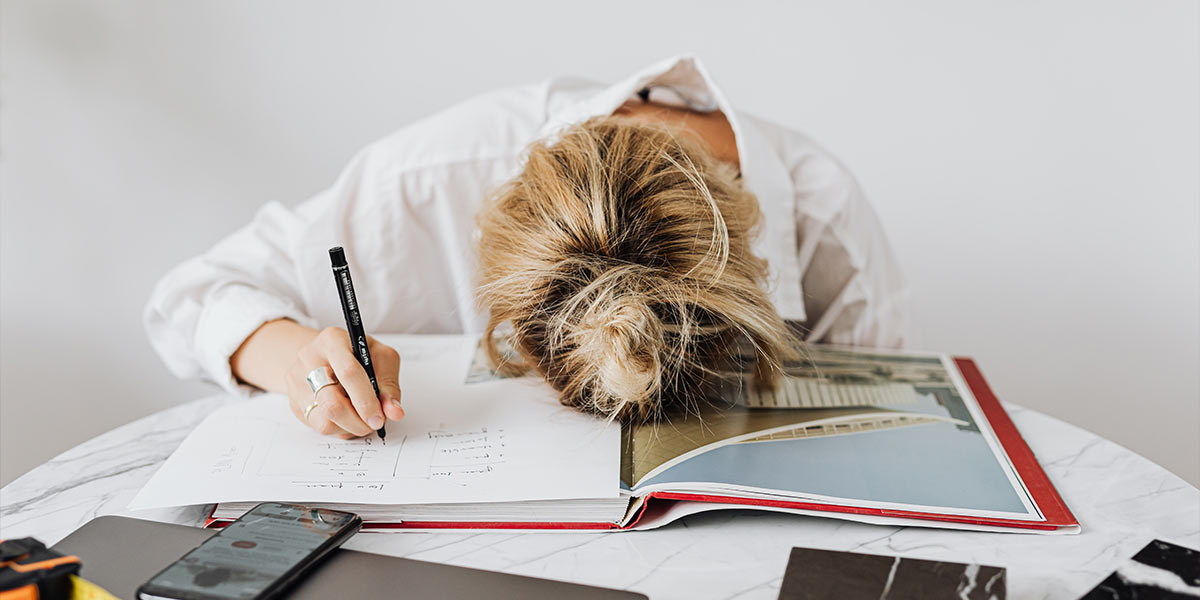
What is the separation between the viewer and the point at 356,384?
0.66 meters

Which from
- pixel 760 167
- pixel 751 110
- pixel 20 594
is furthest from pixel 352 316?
pixel 751 110

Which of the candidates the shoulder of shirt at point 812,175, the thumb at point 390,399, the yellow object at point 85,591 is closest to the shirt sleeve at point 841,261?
the shoulder of shirt at point 812,175

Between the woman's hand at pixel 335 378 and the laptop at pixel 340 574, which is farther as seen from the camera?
the woman's hand at pixel 335 378

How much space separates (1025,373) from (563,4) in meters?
1.06

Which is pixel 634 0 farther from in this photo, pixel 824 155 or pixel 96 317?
pixel 96 317

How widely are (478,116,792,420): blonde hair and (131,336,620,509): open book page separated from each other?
0.04m

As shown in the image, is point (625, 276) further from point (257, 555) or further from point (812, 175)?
point (812, 175)

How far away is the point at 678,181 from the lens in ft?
2.28

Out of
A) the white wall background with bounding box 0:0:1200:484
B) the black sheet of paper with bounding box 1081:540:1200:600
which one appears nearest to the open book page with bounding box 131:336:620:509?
the black sheet of paper with bounding box 1081:540:1200:600

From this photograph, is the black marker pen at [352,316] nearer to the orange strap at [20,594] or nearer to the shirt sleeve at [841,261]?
the orange strap at [20,594]

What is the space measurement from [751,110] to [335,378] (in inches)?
40.6

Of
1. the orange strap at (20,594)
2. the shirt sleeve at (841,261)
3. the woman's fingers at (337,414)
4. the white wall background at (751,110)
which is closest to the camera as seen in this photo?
the orange strap at (20,594)

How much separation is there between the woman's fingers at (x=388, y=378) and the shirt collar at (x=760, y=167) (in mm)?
320

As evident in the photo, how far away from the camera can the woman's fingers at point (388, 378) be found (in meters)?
0.66
